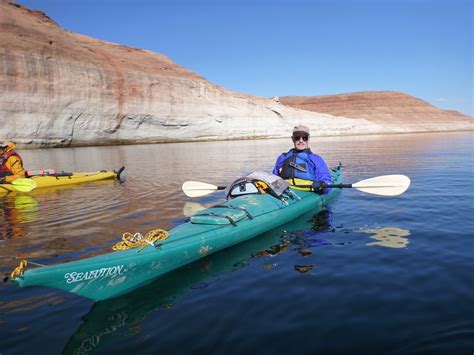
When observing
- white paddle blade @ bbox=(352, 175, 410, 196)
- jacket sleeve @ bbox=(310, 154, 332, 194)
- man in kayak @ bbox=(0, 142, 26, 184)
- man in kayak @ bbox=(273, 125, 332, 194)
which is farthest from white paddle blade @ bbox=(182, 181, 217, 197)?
man in kayak @ bbox=(0, 142, 26, 184)

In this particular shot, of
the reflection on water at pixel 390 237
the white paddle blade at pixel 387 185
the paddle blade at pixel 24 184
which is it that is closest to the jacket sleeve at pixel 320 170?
the white paddle blade at pixel 387 185

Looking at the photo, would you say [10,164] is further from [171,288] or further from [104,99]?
[104,99]

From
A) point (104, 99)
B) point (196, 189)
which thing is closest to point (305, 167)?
point (196, 189)

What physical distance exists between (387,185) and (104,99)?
1526 inches

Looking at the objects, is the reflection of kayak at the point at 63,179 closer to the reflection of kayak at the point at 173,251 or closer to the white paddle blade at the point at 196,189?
the white paddle blade at the point at 196,189

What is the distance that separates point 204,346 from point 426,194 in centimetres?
820

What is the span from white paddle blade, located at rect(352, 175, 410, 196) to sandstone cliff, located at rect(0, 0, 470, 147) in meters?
34.5

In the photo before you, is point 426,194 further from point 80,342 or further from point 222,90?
point 222,90

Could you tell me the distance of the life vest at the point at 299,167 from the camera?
795 centimetres

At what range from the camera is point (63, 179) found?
1306 cm

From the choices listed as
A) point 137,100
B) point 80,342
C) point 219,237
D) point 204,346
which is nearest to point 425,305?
point 204,346

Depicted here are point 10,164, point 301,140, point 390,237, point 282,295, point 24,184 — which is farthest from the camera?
point 10,164

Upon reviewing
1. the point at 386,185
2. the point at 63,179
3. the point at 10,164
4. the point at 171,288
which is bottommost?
the point at 171,288

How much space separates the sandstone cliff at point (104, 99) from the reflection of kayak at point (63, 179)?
2475 centimetres
